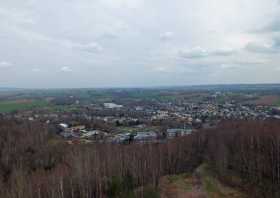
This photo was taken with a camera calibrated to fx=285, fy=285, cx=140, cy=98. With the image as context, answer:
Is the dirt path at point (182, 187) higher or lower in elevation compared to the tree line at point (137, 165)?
lower

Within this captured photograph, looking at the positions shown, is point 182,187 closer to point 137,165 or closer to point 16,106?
point 137,165

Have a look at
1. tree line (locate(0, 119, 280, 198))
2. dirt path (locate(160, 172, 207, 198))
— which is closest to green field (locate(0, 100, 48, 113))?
tree line (locate(0, 119, 280, 198))

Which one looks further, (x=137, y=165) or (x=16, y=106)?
(x=16, y=106)

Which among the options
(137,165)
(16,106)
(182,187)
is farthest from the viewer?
(16,106)

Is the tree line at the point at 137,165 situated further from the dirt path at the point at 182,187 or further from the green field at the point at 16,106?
the green field at the point at 16,106

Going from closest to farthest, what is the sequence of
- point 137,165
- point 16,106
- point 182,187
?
point 182,187 → point 137,165 → point 16,106

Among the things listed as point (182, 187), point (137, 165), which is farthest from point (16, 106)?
point (182, 187)

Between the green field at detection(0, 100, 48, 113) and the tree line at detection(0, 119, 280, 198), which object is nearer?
the tree line at detection(0, 119, 280, 198)

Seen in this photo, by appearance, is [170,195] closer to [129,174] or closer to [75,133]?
[129,174]

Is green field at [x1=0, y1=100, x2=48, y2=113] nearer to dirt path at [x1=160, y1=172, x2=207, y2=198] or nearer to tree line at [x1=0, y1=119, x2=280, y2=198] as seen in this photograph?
tree line at [x1=0, y1=119, x2=280, y2=198]

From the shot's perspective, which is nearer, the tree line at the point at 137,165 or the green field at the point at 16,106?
the tree line at the point at 137,165

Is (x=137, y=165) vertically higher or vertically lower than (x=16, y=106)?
lower

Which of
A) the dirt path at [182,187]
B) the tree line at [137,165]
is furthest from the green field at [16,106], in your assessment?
the dirt path at [182,187]
